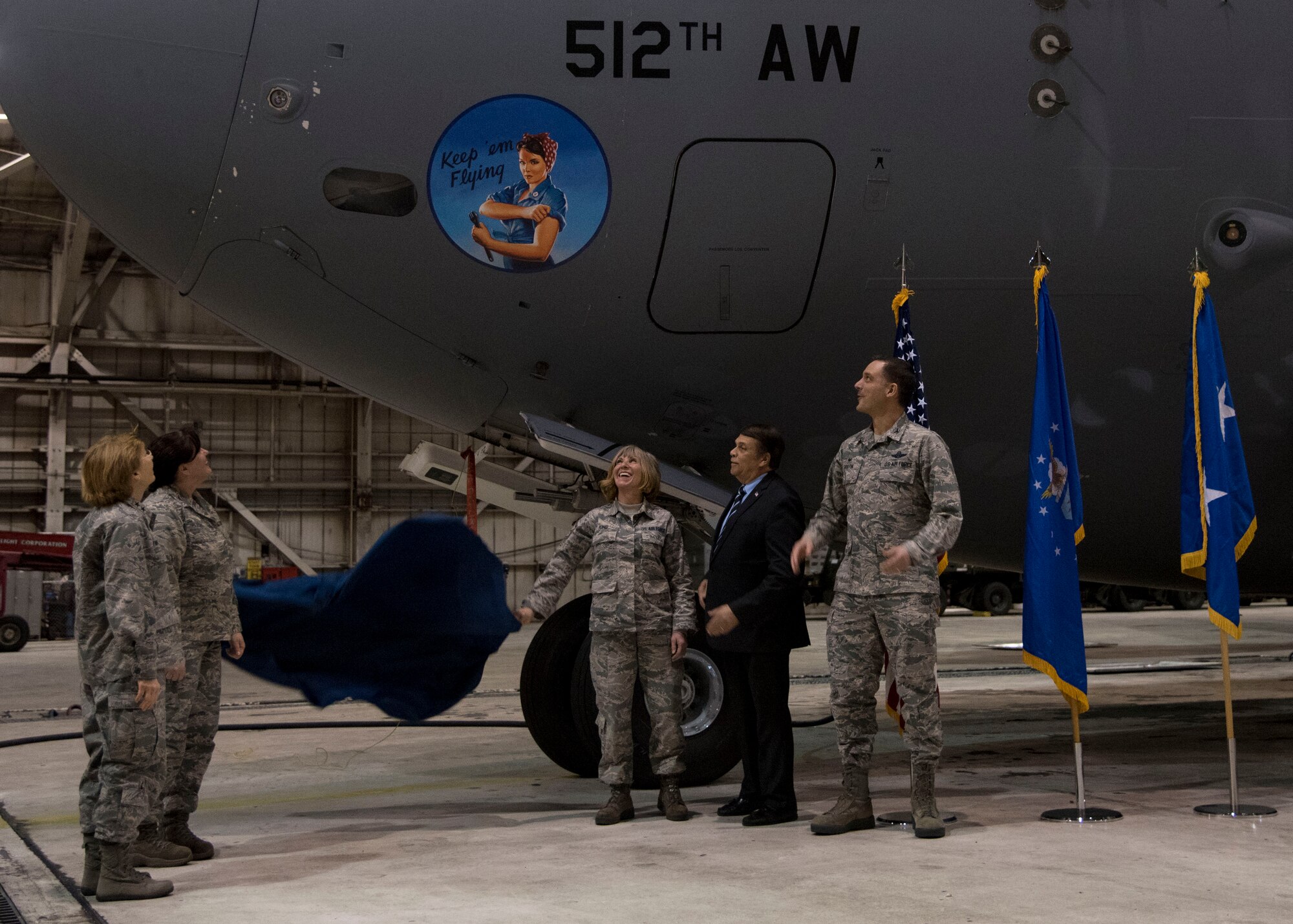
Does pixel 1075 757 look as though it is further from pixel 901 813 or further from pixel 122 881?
pixel 122 881

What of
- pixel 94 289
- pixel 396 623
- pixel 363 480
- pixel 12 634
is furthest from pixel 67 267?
pixel 396 623

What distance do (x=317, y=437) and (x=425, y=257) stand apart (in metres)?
→ 27.4

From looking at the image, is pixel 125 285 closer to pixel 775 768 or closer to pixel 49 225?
pixel 49 225

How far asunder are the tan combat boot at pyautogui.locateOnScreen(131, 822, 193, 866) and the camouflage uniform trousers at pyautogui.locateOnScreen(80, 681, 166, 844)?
0.25 meters

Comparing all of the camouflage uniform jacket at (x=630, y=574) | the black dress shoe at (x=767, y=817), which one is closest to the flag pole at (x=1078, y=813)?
the black dress shoe at (x=767, y=817)

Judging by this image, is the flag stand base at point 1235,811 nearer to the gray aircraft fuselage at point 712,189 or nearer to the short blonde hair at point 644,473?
the gray aircraft fuselage at point 712,189

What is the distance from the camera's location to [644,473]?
591 cm

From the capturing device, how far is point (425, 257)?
5820mm

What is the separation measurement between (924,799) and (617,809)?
1.38 m

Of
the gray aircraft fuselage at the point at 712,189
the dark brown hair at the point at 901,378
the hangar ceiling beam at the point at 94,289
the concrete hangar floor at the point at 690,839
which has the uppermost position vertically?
the hangar ceiling beam at the point at 94,289

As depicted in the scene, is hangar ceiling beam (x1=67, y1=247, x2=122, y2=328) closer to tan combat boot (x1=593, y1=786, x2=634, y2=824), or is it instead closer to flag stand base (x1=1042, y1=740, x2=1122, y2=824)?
tan combat boot (x1=593, y1=786, x2=634, y2=824)

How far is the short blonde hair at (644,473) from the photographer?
5906 mm

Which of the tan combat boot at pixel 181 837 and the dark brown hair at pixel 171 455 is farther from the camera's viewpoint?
the dark brown hair at pixel 171 455

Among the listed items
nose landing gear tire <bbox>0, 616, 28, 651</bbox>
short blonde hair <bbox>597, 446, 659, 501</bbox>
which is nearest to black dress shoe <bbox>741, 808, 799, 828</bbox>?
short blonde hair <bbox>597, 446, 659, 501</bbox>
